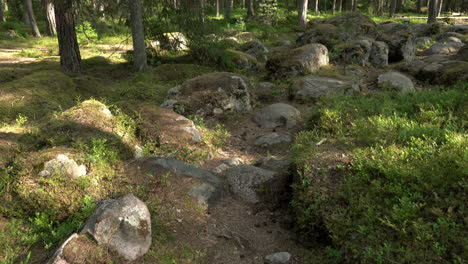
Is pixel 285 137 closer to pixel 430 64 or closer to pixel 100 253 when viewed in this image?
pixel 100 253

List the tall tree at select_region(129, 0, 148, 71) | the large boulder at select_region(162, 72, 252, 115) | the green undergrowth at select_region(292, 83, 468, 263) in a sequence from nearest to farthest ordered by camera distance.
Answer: the green undergrowth at select_region(292, 83, 468, 263) < the large boulder at select_region(162, 72, 252, 115) < the tall tree at select_region(129, 0, 148, 71)

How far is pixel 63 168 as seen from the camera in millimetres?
4992

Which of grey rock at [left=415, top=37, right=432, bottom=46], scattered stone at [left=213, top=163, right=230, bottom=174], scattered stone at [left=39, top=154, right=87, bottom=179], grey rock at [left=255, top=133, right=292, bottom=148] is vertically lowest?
scattered stone at [left=213, top=163, right=230, bottom=174]

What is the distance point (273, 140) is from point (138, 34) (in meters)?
7.30

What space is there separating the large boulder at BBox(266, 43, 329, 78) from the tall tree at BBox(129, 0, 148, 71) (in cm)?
521

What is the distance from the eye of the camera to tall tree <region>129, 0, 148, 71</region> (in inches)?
456

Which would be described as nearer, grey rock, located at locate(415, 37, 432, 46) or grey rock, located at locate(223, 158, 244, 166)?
grey rock, located at locate(223, 158, 244, 166)

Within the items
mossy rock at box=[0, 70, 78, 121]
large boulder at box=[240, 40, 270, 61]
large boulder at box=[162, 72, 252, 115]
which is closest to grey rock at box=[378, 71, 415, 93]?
large boulder at box=[162, 72, 252, 115]

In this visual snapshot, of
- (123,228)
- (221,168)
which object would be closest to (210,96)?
(221,168)

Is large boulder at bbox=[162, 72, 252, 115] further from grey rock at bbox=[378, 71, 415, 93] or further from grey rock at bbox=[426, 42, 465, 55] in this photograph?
grey rock at bbox=[426, 42, 465, 55]

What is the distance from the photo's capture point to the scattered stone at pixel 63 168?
494 cm

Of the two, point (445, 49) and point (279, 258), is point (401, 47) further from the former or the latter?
point (279, 258)

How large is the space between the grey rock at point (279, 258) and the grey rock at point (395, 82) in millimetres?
8301

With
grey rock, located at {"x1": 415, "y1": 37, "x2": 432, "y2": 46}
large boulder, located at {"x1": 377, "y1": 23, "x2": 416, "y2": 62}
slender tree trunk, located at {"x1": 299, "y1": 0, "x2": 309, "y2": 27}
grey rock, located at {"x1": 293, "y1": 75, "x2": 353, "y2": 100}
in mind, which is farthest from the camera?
slender tree trunk, located at {"x1": 299, "y1": 0, "x2": 309, "y2": 27}
